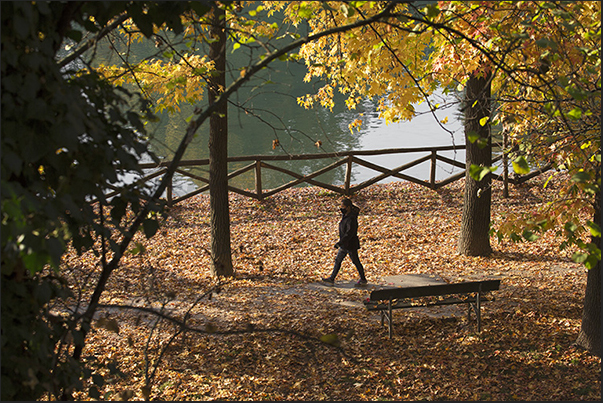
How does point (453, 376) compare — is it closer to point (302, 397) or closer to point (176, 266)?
point (302, 397)

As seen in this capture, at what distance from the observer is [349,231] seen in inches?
315

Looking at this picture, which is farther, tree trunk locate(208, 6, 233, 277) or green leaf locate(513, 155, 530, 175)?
tree trunk locate(208, 6, 233, 277)

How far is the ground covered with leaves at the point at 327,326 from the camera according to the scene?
4.88m

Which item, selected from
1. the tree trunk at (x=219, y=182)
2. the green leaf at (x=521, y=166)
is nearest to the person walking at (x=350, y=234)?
the tree trunk at (x=219, y=182)

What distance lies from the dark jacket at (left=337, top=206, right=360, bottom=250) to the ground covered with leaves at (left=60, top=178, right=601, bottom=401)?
2.20ft

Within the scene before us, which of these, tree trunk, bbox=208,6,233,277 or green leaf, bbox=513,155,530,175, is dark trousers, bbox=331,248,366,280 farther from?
green leaf, bbox=513,155,530,175

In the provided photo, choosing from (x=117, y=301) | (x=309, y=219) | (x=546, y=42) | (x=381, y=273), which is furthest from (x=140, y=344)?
Result: (x=309, y=219)

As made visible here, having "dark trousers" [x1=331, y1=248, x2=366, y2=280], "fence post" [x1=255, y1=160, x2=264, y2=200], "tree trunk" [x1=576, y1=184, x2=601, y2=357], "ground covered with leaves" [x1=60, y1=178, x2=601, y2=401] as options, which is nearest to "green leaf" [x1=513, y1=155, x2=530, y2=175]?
"ground covered with leaves" [x1=60, y1=178, x2=601, y2=401]

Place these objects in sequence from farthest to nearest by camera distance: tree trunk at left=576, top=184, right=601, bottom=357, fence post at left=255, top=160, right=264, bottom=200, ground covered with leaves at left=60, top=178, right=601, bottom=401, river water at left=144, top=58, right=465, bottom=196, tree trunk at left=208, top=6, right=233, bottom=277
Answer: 1. river water at left=144, top=58, right=465, bottom=196
2. fence post at left=255, top=160, right=264, bottom=200
3. tree trunk at left=208, top=6, right=233, bottom=277
4. tree trunk at left=576, top=184, right=601, bottom=357
5. ground covered with leaves at left=60, top=178, right=601, bottom=401

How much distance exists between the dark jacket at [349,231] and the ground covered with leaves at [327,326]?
67cm

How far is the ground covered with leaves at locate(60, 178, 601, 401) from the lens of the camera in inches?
192

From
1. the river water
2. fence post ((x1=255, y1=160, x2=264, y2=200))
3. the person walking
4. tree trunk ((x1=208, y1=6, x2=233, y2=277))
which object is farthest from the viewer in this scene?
the river water

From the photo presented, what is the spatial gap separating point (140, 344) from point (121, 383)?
80 centimetres

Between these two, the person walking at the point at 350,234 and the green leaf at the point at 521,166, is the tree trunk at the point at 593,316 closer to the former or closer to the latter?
the green leaf at the point at 521,166
